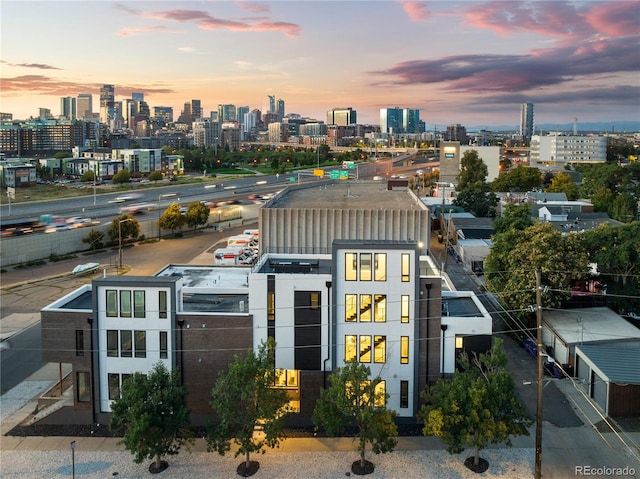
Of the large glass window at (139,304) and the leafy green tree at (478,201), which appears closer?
the large glass window at (139,304)

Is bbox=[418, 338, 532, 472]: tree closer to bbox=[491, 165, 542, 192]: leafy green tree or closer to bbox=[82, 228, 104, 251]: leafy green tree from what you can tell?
bbox=[82, 228, 104, 251]: leafy green tree

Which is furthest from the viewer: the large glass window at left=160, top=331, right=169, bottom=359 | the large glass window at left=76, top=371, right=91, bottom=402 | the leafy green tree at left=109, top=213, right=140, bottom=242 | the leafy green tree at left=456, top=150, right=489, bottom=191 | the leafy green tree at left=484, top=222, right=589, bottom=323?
the leafy green tree at left=456, top=150, right=489, bottom=191

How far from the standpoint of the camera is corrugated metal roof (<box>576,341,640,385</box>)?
74.8 feet

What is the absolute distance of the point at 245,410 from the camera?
61.2ft

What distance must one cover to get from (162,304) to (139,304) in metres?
0.86

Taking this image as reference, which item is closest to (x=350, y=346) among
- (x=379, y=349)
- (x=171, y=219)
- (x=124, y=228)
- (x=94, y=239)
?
(x=379, y=349)

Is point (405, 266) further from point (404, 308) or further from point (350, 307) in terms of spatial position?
point (350, 307)

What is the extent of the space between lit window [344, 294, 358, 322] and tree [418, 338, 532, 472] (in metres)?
4.02

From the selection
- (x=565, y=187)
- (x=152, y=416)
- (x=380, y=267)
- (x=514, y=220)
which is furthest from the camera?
(x=565, y=187)

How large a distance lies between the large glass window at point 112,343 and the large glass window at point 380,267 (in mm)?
9811

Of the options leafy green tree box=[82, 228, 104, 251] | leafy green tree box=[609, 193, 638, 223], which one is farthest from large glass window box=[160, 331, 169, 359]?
leafy green tree box=[609, 193, 638, 223]

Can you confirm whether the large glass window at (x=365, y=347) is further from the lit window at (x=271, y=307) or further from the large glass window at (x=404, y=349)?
the lit window at (x=271, y=307)

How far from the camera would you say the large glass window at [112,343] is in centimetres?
2161

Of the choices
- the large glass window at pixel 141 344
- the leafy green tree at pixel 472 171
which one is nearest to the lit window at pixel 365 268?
the large glass window at pixel 141 344
